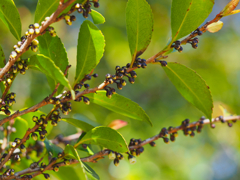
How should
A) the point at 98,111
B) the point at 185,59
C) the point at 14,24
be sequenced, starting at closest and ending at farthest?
the point at 14,24, the point at 98,111, the point at 185,59

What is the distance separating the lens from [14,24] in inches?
37.6

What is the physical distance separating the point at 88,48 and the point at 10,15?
0.32 m

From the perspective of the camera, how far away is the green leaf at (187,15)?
93 centimetres

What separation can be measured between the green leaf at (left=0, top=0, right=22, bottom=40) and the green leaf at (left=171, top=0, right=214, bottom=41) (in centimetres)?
61

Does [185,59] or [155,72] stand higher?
[185,59]

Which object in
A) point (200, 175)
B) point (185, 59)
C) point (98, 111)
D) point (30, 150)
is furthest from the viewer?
point (185, 59)

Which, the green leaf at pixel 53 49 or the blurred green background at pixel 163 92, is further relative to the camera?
the blurred green background at pixel 163 92

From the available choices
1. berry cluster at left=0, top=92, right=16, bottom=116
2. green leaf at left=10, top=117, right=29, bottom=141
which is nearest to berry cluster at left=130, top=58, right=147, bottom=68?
berry cluster at left=0, top=92, right=16, bottom=116

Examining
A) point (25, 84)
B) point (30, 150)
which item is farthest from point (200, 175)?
point (30, 150)

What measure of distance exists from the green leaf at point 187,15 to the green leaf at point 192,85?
5.1 inches

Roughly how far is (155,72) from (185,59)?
659 millimetres

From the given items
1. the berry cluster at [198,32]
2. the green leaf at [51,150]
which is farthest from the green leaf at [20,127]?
the berry cluster at [198,32]

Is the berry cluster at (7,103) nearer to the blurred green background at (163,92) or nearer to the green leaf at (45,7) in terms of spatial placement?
the green leaf at (45,7)

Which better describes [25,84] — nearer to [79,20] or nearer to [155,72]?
[79,20]
